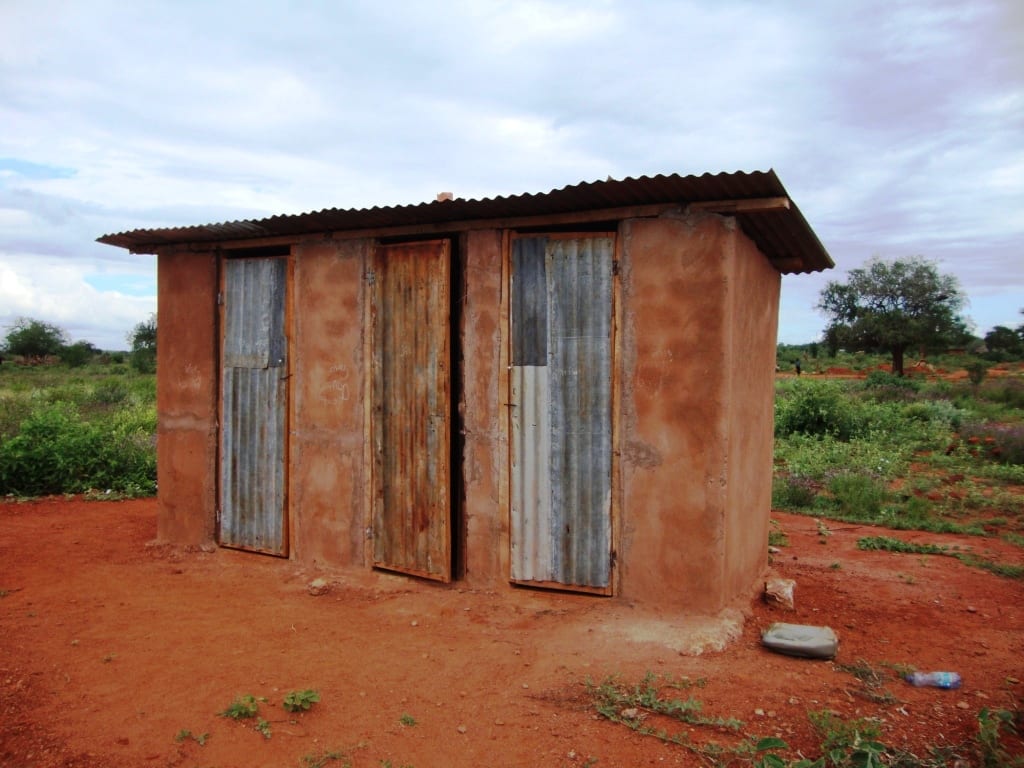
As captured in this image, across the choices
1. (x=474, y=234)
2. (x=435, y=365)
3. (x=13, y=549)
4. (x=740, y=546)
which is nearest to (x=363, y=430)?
(x=435, y=365)

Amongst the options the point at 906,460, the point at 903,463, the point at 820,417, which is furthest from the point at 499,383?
the point at 820,417

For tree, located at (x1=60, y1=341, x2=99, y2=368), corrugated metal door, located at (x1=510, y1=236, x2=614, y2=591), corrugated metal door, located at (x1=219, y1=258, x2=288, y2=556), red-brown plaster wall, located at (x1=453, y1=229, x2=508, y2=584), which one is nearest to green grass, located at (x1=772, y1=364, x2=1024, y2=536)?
corrugated metal door, located at (x1=510, y1=236, x2=614, y2=591)

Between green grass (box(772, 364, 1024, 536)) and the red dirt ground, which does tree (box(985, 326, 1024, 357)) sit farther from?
the red dirt ground

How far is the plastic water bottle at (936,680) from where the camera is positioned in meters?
4.45

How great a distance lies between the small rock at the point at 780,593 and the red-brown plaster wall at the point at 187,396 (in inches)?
208

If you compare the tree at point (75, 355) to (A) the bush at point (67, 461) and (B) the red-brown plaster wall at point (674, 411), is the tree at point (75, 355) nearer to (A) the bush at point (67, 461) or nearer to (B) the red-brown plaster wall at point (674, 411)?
(A) the bush at point (67, 461)

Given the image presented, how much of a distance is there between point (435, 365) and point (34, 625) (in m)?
3.55

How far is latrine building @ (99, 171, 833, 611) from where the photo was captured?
529 centimetres

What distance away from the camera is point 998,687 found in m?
4.46

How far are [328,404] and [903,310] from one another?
29391 mm

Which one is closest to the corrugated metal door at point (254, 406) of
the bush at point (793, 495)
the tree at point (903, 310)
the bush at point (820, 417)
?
the bush at point (793, 495)

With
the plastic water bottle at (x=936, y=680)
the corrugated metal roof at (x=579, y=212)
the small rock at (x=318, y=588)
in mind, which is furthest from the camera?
the small rock at (x=318, y=588)

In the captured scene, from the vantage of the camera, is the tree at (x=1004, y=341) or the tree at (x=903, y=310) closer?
the tree at (x=903, y=310)

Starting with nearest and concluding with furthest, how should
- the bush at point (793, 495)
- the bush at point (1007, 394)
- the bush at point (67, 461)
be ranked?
the bush at point (67, 461) < the bush at point (793, 495) < the bush at point (1007, 394)
